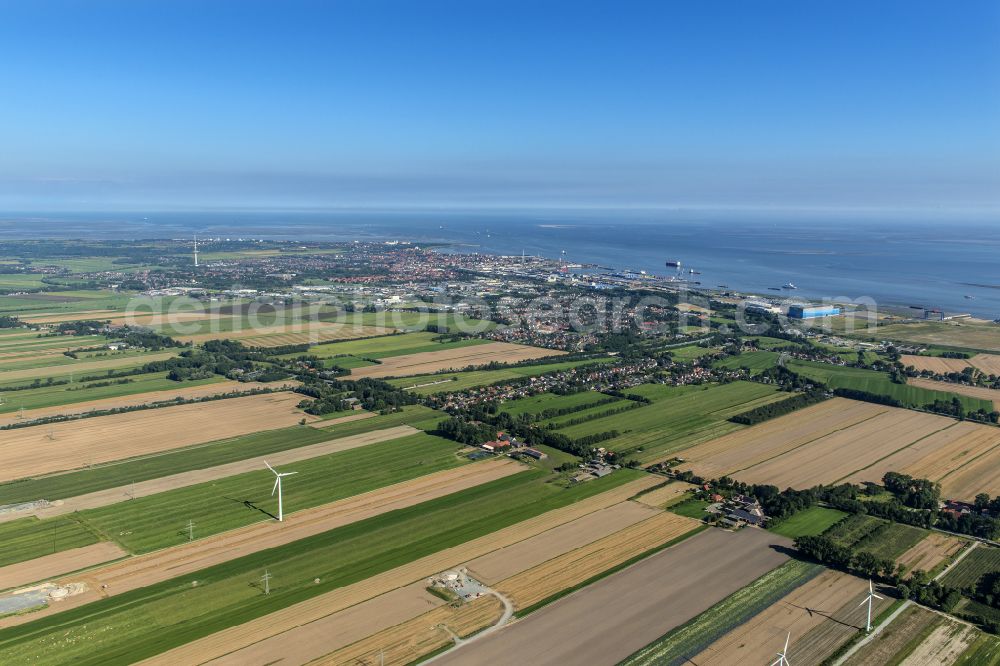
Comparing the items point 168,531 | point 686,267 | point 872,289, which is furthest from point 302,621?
point 686,267

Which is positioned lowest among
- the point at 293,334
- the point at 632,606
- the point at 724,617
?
the point at 632,606

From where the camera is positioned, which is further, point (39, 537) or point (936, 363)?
point (936, 363)

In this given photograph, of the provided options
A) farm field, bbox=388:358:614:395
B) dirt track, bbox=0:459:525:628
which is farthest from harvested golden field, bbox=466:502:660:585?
farm field, bbox=388:358:614:395

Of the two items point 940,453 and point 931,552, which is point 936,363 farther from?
point 931,552

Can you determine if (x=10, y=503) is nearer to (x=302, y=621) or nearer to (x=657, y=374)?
(x=302, y=621)

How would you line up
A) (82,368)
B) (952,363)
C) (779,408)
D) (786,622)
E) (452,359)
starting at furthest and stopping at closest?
(952,363) → (452,359) → (82,368) → (779,408) → (786,622)

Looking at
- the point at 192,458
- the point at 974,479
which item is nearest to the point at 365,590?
the point at 192,458

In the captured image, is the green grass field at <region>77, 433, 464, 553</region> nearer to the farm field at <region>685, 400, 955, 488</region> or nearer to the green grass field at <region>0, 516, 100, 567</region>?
the green grass field at <region>0, 516, 100, 567</region>
